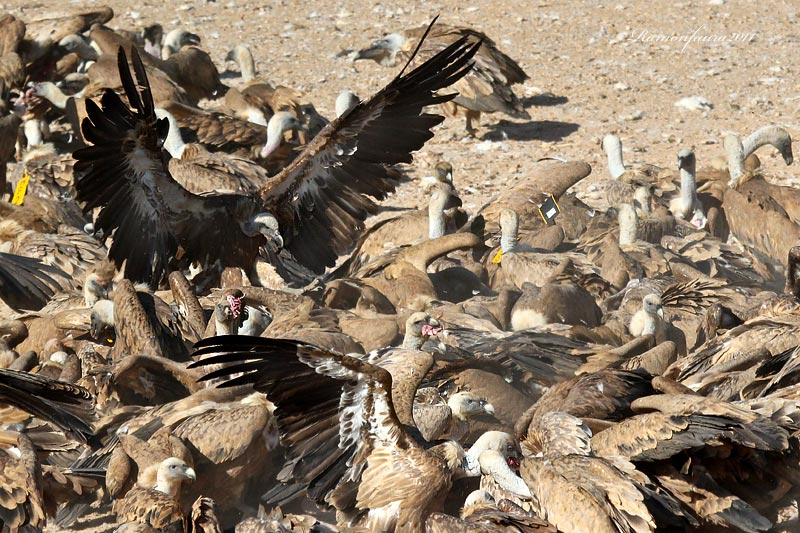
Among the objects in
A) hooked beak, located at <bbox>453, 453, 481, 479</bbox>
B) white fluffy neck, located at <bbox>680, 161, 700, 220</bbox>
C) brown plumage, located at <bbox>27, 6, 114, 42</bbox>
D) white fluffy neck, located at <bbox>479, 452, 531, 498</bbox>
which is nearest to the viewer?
white fluffy neck, located at <bbox>479, 452, 531, 498</bbox>

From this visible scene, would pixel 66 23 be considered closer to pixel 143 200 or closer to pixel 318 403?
pixel 143 200

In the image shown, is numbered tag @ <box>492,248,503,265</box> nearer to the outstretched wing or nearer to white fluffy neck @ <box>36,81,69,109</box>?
the outstretched wing

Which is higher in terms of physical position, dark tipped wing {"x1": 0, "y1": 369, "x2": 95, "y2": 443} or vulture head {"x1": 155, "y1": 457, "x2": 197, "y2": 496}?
dark tipped wing {"x1": 0, "y1": 369, "x2": 95, "y2": 443}

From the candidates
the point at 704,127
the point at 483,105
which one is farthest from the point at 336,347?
the point at 704,127

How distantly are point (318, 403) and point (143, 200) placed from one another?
277 cm

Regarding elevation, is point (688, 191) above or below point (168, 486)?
below

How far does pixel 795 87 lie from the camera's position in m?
12.2

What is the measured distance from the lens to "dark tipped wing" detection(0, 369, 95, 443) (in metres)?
4.43

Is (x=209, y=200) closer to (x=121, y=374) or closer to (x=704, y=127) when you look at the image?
(x=121, y=374)

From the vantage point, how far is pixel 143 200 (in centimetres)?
738

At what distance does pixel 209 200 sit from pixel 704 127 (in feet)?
17.5

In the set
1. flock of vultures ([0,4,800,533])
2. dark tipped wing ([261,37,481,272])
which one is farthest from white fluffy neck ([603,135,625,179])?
dark tipped wing ([261,37,481,272])

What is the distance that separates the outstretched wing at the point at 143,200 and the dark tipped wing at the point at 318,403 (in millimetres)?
2007

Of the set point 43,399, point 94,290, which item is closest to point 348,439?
point 43,399
